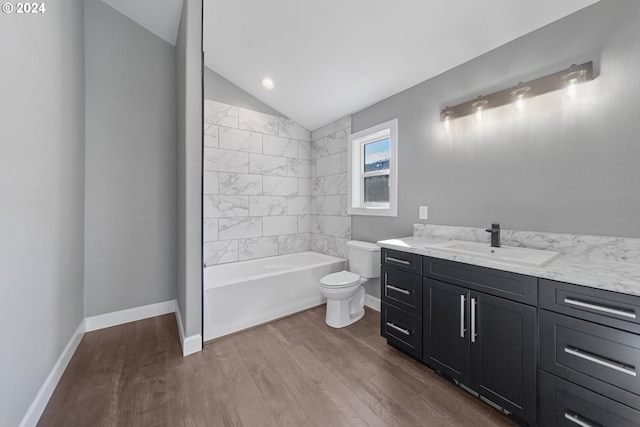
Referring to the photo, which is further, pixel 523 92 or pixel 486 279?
pixel 523 92

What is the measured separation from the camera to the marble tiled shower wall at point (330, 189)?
10.9 ft

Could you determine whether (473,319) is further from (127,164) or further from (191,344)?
(127,164)

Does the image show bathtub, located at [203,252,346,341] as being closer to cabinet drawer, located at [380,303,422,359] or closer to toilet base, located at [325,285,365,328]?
toilet base, located at [325,285,365,328]

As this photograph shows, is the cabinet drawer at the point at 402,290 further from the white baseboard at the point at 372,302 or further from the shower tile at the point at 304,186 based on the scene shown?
the shower tile at the point at 304,186

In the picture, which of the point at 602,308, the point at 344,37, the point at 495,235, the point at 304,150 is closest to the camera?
the point at 602,308

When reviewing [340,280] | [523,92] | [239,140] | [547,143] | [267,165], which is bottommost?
[340,280]

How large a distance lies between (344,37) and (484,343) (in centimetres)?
257

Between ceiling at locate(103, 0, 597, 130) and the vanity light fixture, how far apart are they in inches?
15.3

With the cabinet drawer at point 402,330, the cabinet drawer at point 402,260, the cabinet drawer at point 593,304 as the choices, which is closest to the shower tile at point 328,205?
the cabinet drawer at point 402,260

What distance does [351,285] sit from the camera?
2451mm

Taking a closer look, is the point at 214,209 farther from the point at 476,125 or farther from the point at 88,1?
the point at 476,125

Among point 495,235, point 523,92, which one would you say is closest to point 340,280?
point 495,235

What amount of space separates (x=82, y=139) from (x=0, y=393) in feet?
6.79

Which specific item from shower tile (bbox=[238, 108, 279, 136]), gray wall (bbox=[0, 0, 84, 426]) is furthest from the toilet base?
shower tile (bbox=[238, 108, 279, 136])
